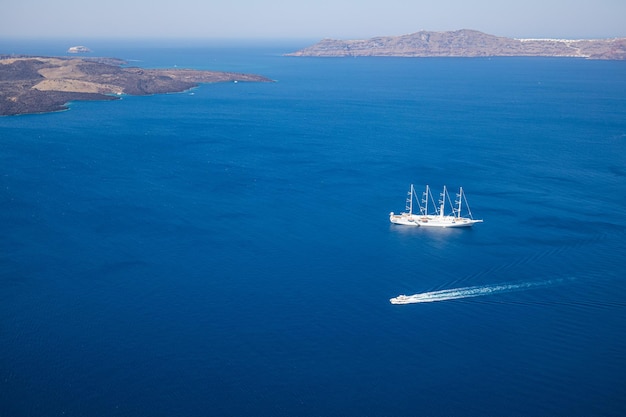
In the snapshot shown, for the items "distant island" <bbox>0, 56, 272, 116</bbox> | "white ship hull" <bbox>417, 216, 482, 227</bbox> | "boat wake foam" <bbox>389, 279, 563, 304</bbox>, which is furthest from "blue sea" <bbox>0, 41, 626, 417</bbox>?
A: "distant island" <bbox>0, 56, 272, 116</bbox>

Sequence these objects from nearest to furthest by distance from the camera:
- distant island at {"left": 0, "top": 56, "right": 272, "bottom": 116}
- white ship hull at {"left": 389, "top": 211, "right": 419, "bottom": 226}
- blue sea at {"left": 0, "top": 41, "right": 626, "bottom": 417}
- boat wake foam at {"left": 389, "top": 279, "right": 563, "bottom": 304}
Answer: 1. blue sea at {"left": 0, "top": 41, "right": 626, "bottom": 417}
2. boat wake foam at {"left": 389, "top": 279, "right": 563, "bottom": 304}
3. white ship hull at {"left": 389, "top": 211, "right": 419, "bottom": 226}
4. distant island at {"left": 0, "top": 56, "right": 272, "bottom": 116}

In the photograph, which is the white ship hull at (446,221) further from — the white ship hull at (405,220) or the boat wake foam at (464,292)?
the boat wake foam at (464,292)

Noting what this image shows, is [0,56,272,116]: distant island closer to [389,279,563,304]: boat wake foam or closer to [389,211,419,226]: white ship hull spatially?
[389,211,419,226]: white ship hull

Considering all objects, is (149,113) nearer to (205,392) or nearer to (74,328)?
(74,328)

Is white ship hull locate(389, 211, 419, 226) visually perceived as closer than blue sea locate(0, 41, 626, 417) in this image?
No

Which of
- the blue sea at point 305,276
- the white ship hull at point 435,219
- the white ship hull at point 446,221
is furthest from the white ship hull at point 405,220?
the blue sea at point 305,276
